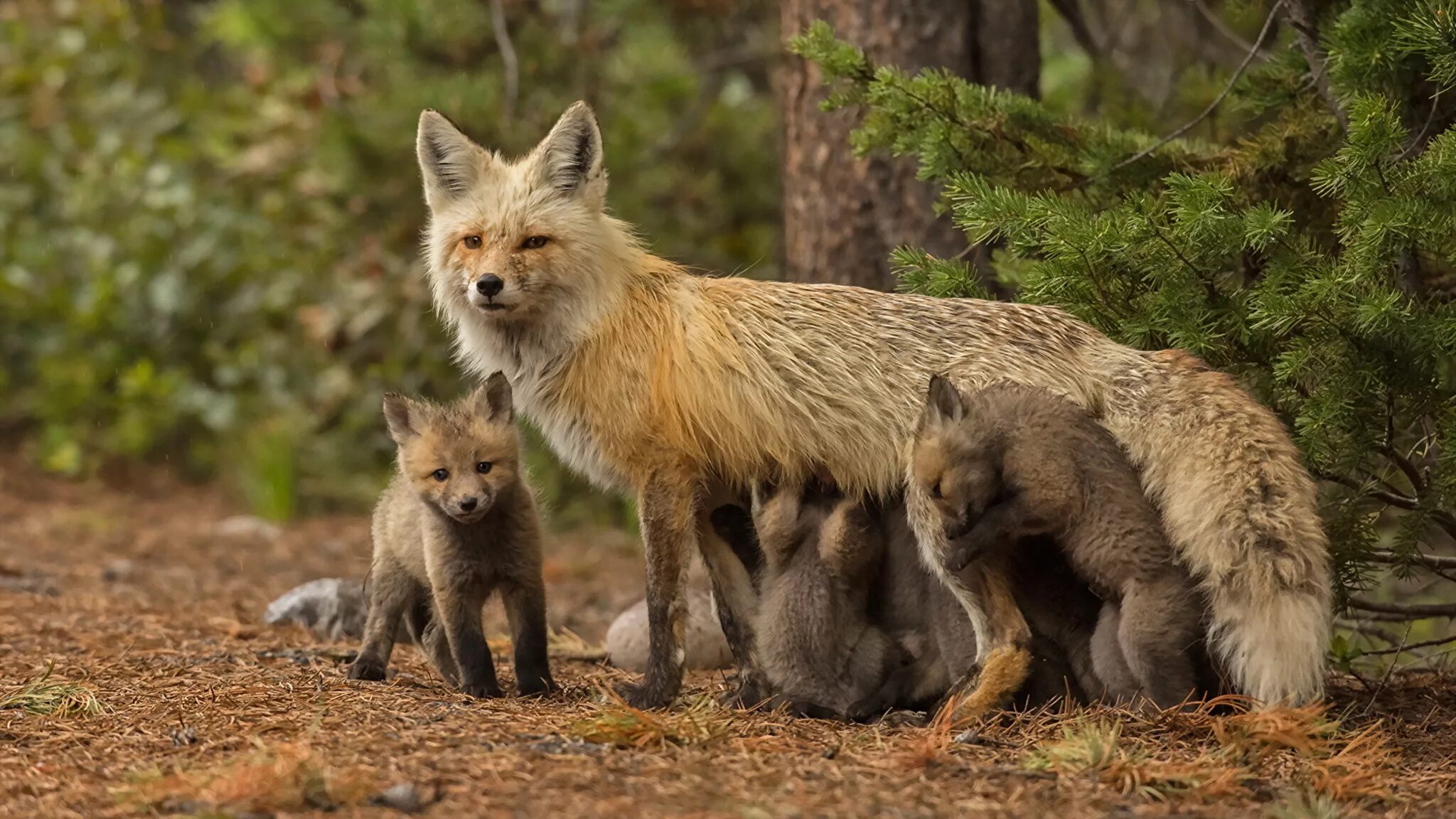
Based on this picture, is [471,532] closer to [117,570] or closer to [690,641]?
[690,641]

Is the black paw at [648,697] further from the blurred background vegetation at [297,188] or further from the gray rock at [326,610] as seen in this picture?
the blurred background vegetation at [297,188]

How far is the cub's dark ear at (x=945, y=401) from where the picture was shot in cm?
527

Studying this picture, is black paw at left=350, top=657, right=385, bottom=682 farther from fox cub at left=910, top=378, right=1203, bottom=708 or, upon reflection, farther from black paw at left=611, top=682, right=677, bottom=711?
fox cub at left=910, top=378, right=1203, bottom=708

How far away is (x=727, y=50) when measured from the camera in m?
12.0

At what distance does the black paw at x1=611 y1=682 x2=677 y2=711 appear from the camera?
5.46m

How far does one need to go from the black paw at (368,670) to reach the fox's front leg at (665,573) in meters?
1.12

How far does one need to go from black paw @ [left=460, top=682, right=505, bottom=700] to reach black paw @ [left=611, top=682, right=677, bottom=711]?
1.59 ft

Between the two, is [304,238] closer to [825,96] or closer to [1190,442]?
[825,96]

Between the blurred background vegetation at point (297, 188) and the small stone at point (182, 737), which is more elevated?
the blurred background vegetation at point (297, 188)

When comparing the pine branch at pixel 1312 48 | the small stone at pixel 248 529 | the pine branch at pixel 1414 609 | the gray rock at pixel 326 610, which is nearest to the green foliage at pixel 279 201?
the small stone at pixel 248 529

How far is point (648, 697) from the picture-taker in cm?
551

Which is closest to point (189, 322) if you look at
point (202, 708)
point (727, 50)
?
point (727, 50)

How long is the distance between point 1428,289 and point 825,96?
311 cm

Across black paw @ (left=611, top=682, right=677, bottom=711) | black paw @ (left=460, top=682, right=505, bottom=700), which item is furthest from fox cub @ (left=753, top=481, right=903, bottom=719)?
black paw @ (left=460, top=682, right=505, bottom=700)
